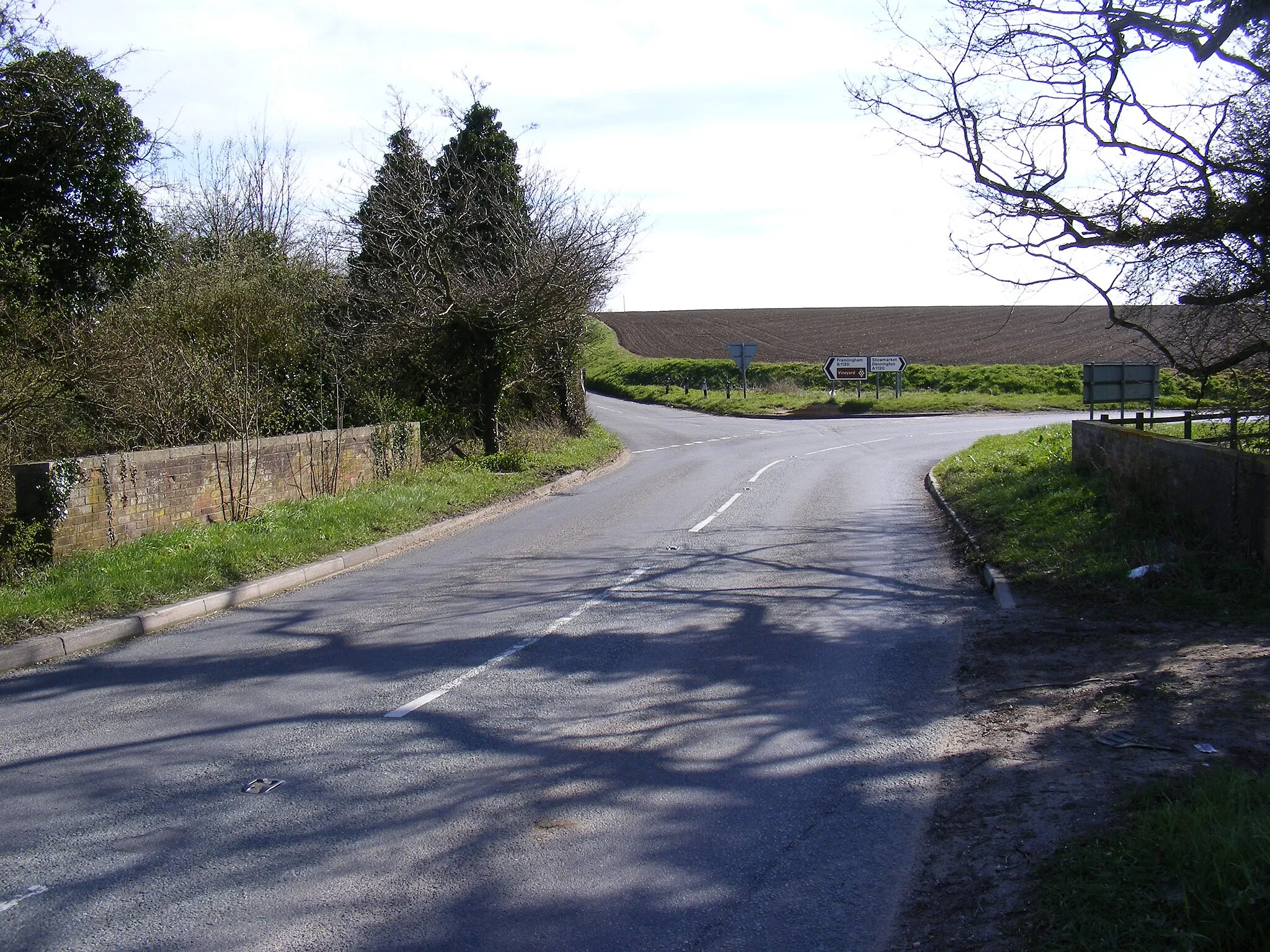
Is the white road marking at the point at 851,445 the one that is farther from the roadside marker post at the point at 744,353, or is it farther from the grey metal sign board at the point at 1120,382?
the roadside marker post at the point at 744,353

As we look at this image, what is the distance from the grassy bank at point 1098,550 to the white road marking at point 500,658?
3.92 meters

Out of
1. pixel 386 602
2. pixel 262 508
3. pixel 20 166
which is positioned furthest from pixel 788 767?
pixel 20 166

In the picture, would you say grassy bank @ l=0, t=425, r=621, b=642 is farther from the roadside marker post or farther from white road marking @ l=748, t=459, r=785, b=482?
the roadside marker post

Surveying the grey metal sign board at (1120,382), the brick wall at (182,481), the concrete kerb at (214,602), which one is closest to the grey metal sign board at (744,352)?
the grey metal sign board at (1120,382)

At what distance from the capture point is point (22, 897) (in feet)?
13.3

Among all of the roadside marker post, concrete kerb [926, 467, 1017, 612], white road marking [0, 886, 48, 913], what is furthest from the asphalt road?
the roadside marker post

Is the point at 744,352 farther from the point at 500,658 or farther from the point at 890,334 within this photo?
the point at 500,658

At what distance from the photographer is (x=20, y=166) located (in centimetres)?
1388

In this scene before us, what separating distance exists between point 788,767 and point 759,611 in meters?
3.75

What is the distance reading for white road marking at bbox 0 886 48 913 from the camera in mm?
3971

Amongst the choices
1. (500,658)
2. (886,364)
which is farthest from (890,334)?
(500,658)

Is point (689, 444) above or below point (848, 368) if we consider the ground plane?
below

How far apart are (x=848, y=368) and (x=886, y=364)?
1.69 m

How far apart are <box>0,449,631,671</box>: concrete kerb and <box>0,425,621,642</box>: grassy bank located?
0.58ft
